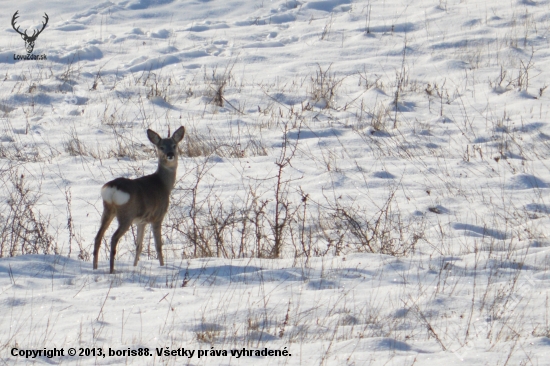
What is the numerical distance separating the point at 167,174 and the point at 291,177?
7.35ft

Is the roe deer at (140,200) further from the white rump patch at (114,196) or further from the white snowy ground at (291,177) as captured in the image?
the white snowy ground at (291,177)

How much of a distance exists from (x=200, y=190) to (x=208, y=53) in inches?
247

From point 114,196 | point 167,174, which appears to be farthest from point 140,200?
point 167,174

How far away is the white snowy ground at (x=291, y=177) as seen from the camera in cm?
385

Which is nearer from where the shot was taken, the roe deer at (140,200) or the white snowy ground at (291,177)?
the white snowy ground at (291,177)

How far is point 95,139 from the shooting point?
9609mm

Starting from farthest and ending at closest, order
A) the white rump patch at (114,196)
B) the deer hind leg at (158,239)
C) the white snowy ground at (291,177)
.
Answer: the deer hind leg at (158,239) < the white rump patch at (114,196) < the white snowy ground at (291,177)

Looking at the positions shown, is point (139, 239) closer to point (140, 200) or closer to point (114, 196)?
point (140, 200)

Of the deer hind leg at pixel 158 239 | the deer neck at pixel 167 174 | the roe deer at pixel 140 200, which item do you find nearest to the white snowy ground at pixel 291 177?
the deer hind leg at pixel 158 239

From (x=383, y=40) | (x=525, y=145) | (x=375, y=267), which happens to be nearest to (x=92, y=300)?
(x=375, y=267)

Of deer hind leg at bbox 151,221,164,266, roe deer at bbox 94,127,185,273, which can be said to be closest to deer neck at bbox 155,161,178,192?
roe deer at bbox 94,127,185,273

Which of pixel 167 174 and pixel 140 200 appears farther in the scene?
pixel 167 174

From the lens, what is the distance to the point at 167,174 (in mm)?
6109

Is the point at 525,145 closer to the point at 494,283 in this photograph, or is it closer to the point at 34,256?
the point at 494,283
